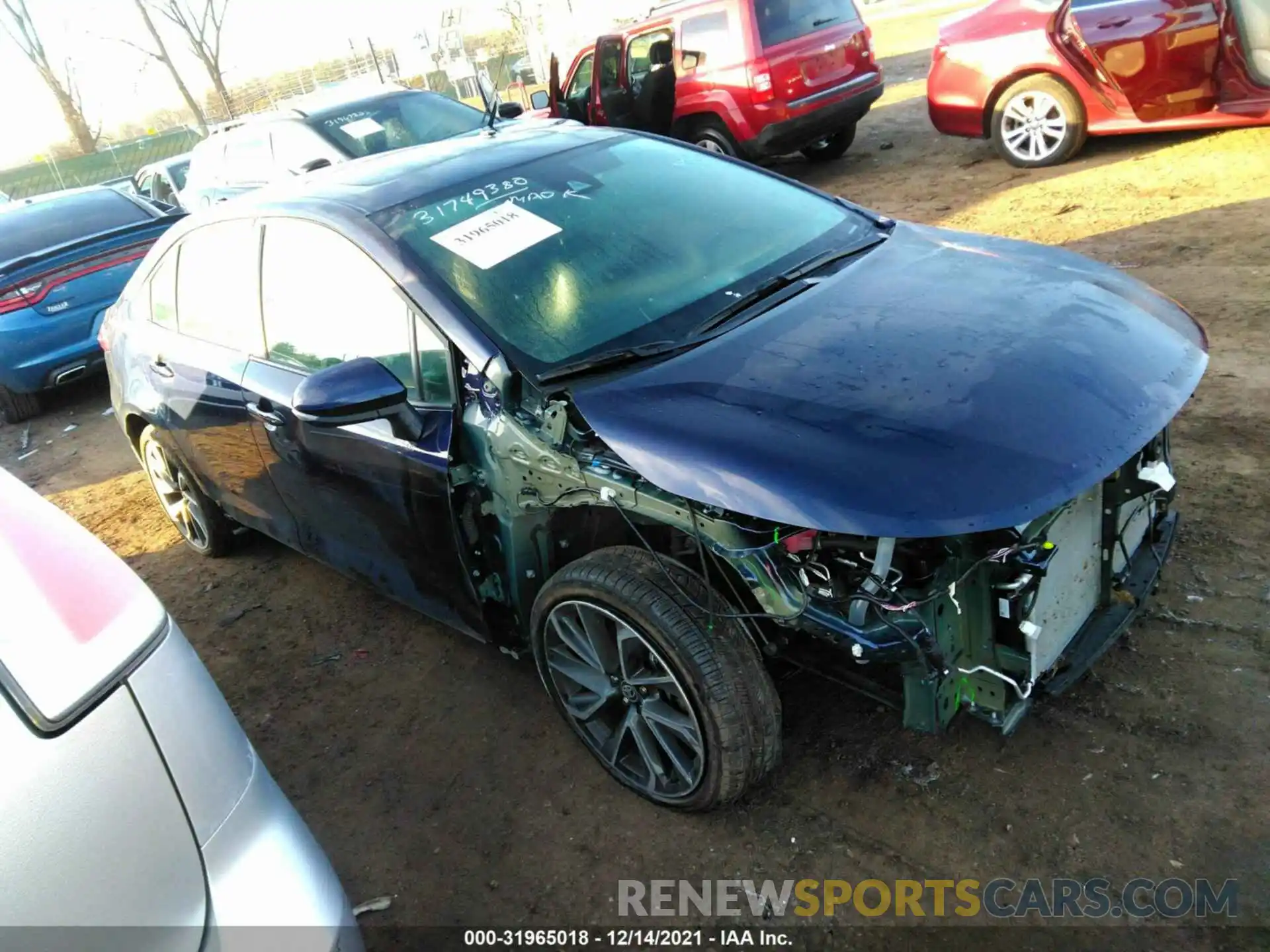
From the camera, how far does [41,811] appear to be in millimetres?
1300

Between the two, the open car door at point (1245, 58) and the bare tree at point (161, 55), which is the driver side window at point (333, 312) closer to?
the open car door at point (1245, 58)

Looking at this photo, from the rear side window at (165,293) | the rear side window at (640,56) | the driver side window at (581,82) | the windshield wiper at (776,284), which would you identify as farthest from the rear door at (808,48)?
the rear side window at (165,293)

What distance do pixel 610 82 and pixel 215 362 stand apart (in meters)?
7.24

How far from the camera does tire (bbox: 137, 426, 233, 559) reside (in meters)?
4.33

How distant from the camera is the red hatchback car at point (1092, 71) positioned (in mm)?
6352

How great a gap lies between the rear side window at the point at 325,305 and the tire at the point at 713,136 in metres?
6.28

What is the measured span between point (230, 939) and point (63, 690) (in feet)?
1.59

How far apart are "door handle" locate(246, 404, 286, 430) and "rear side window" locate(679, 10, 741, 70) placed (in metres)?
6.76

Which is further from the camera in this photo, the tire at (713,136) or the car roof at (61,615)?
the tire at (713,136)

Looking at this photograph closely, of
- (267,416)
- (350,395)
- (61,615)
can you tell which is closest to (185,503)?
(267,416)

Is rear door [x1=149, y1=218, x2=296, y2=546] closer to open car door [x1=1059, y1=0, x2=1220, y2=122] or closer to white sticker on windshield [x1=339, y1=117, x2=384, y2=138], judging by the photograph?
white sticker on windshield [x1=339, y1=117, x2=384, y2=138]

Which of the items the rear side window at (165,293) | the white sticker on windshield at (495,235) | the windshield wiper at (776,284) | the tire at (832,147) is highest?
the white sticker on windshield at (495,235)

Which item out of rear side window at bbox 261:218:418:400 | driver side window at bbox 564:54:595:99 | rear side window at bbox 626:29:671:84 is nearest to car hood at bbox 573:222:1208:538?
rear side window at bbox 261:218:418:400

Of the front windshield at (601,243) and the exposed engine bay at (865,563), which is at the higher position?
the front windshield at (601,243)
